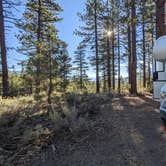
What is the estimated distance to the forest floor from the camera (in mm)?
4648

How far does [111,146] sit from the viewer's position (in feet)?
17.3

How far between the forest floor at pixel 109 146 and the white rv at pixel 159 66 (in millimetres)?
2784

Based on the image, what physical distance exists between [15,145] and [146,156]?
2886mm

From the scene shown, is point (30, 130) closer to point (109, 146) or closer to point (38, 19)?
point (109, 146)

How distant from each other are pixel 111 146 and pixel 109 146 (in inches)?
1.7

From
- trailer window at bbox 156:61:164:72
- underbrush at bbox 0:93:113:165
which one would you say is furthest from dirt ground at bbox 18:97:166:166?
trailer window at bbox 156:61:164:72

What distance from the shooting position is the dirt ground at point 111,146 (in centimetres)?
464

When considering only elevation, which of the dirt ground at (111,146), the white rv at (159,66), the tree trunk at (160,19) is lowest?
the dirt ground at (111,146)

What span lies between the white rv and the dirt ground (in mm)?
2912

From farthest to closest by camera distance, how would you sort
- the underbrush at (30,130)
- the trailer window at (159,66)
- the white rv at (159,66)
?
the trailer window at (159,66) → the white rv at (159,66) → the underbrush at (30,130)

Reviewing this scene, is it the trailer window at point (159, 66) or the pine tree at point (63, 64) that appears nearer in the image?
the trailer window at point (159, 66)

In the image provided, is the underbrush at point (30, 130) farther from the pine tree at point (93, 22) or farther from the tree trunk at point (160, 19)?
the pine tree at point (93, 22)

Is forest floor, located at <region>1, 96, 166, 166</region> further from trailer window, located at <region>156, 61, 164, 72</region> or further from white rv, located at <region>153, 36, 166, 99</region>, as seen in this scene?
trailer window, located at <region>156, 61, 164, 72</region>

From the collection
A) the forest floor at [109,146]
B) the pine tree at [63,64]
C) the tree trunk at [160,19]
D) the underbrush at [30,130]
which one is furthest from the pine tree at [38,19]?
the forest floor at [109,146]
